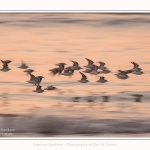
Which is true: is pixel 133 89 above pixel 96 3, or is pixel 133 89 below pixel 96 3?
below

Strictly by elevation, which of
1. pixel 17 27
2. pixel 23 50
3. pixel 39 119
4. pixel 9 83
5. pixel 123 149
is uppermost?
pixel 17 27

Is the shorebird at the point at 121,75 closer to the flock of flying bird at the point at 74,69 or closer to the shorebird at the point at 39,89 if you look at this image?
the flock of flying bird at the point at 74,69

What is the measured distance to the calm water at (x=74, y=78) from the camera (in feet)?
5.79

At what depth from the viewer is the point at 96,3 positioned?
180 cm

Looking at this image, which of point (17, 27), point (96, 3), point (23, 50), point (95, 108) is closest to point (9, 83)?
point (23, 50)

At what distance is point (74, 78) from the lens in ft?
5.86

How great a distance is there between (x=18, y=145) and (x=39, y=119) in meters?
0.18

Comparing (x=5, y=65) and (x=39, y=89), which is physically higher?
(x=5, y=65)

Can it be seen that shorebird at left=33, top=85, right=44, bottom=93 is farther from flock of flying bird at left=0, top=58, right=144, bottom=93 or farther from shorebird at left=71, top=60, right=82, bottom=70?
shorebird at left=71, top=60, right=82, bottom=70

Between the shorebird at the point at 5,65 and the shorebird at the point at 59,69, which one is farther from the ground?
the shorebird at the point at 5,65

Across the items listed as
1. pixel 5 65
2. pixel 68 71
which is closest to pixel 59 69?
pixel 68 71

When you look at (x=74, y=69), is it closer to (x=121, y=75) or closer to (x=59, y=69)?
(x=59, y=69)

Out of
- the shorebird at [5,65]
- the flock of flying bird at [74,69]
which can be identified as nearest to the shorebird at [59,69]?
the flock of flying bird at [74,69]

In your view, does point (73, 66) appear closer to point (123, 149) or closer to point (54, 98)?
point (54, 98)
